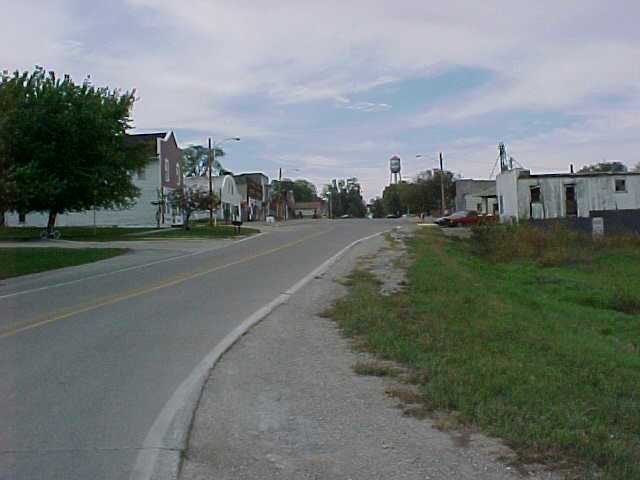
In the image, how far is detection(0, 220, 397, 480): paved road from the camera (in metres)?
6.48

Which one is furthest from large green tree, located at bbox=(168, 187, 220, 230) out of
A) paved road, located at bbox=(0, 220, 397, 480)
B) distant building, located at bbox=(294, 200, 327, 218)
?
distant building, located at bbox=(294, 200, 327, 218)

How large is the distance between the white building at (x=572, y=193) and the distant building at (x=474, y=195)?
78.9ft

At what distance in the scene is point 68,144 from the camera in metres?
40.9

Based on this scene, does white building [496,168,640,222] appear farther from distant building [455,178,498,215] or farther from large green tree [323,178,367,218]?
large green tree [323,178,367,218]

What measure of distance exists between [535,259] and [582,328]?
1903cm

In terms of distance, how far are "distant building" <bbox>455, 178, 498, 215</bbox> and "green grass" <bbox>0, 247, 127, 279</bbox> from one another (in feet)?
176

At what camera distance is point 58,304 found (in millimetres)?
16141

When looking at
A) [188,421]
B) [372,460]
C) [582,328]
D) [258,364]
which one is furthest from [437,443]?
[582,328]

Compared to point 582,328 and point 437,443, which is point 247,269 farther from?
point 437,443

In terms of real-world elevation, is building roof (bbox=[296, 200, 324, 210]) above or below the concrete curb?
above

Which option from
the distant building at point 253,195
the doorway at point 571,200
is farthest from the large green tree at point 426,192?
the doorway at point 571,200

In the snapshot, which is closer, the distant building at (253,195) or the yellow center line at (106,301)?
the yellow center line at (106,301)

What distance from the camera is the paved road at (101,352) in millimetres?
6480

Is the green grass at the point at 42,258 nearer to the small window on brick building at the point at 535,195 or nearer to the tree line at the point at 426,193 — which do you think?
the small window on brick building at the point at 535,195
